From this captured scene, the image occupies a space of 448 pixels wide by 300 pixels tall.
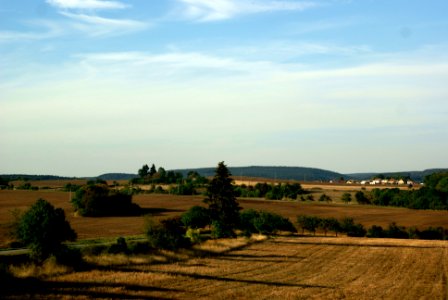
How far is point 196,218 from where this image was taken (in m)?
80.3

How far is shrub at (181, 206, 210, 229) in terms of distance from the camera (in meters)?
79.7

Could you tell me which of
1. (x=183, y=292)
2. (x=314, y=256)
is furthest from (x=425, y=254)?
(x=183, y=292)

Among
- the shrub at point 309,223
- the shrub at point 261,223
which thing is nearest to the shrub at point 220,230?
the shrub at point 261,223

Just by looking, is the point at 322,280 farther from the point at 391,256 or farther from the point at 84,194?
the point at 84,194

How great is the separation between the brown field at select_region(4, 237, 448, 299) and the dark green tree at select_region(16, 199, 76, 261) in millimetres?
3597

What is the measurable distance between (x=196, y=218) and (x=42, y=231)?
37079 millimetres

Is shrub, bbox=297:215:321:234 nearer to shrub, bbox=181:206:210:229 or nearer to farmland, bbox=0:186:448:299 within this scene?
farmland, bbox=0:186:448:299

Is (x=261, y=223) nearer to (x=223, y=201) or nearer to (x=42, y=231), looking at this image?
(x=223, y=201)

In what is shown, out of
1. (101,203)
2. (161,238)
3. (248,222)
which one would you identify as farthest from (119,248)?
(101,203)

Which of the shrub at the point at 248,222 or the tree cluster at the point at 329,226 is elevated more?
the shrub at the point at 248,222

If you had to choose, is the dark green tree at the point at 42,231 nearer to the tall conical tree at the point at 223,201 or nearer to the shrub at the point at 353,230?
the tall conical tree at the point at 223,201

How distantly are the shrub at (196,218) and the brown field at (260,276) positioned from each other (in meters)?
17.2

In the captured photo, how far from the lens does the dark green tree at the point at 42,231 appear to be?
44.6 meters

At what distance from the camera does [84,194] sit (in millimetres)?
114500
